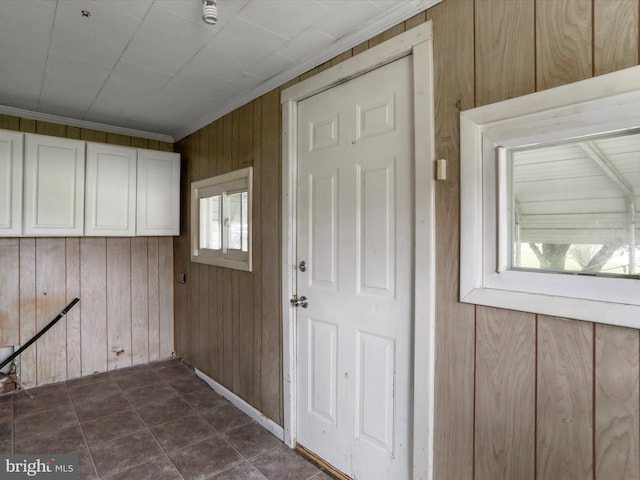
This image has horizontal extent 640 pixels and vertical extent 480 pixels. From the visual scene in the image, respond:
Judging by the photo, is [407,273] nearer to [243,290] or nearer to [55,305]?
[243,290]

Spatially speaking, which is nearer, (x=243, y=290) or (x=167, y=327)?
(x=243, y=290)

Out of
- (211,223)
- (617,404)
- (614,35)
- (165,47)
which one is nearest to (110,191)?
(211,223)

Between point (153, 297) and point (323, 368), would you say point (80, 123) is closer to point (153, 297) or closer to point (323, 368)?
point (153, 297)

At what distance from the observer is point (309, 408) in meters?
2.11

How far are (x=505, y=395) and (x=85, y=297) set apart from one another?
345cm

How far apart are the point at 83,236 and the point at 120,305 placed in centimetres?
78

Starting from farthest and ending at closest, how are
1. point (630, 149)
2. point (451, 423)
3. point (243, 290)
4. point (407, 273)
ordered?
1. point (243, 290)
2. point (407, 273)
3. point (451, 423)
4. point (630, 149)

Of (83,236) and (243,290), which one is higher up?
(83,236)

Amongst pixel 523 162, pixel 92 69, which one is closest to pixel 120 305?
pixel 92 69

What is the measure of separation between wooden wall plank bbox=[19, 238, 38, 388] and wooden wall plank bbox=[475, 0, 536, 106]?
3535 millimetres

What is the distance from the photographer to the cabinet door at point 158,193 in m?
3.25

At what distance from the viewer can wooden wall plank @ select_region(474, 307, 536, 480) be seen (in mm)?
1235

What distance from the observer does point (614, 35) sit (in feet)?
3.48

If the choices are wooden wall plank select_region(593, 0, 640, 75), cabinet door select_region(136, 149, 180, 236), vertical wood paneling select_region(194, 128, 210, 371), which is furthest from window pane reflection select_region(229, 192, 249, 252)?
wooden wall plank select_region(593, 0, 640, 75)
